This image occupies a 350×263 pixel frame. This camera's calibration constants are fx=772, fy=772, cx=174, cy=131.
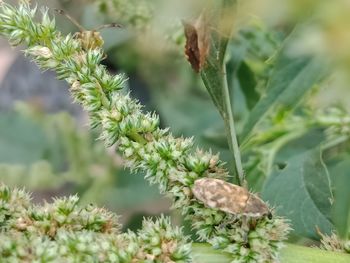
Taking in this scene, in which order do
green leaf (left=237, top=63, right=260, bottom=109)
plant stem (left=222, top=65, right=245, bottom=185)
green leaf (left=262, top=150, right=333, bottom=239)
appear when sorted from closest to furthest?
plant stem (left=222, top=65, right=245, bottom=185)
green leaf (left=262, top=150, right=333, bottom=239)
green leaf (left=237, top=63, right=260, bottom=109)

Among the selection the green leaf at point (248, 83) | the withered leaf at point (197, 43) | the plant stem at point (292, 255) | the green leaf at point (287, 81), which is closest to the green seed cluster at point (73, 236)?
the plant stem at point (292, 255)

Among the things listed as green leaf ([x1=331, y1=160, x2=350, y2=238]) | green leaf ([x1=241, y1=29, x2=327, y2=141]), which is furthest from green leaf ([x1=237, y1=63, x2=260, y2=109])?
green leaf ([x1=331, y1=160, x2=350, y2=238])

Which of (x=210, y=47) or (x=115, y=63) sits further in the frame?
(x=115, y=63)

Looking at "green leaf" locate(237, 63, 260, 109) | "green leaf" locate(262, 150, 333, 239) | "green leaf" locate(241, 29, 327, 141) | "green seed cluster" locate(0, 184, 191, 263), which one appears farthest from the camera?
"green leaf" locate(237, 63, 260, 109)

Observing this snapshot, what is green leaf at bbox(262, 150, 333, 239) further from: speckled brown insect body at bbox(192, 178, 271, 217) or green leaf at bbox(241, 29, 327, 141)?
speckled brown insect body at bbox(192, 178, 271, 217)

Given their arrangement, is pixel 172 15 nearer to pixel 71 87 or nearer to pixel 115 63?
pixel 71 87

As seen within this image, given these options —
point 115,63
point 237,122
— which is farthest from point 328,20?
point 115,63

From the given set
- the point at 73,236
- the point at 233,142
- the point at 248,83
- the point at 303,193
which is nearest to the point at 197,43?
the point at 233,142
